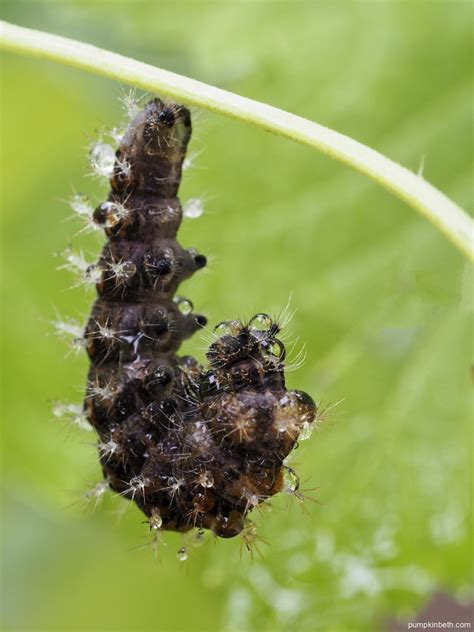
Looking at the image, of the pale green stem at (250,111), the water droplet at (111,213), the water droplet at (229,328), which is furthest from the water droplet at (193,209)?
the pale green stem at (250,111)

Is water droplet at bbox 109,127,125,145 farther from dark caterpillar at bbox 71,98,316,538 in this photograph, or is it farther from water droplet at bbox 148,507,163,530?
water droplet at bbox 148,507,163,530

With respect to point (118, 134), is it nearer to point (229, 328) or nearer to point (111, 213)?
point (111, 213)

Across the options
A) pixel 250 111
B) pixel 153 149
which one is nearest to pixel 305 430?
pixel 250 111

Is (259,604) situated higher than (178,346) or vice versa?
(178,346)

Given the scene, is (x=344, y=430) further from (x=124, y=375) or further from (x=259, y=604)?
(x=124, y=375)

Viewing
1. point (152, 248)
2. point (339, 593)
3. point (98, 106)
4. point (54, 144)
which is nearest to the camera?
point (152, 248)

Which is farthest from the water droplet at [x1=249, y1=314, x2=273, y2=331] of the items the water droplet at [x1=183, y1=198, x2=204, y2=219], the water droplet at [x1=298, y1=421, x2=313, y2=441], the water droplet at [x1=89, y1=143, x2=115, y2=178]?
the water droplet at [x1=89, y1=143, x2=115, y2=178]

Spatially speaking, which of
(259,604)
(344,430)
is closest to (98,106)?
(344,430)

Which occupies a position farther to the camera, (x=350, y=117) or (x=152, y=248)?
(x=350, y=117)
